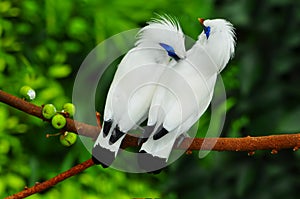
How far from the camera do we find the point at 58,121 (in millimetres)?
472

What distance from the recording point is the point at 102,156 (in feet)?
1.56

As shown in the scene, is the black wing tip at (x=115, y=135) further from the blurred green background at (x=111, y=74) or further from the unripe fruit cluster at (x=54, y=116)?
the blurred green background at (x=111, y=74)

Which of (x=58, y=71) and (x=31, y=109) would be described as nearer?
(x=31, y=109)

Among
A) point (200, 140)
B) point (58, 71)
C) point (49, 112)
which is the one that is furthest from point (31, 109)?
point (58, 71)

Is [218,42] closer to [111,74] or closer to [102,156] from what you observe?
[102,156]

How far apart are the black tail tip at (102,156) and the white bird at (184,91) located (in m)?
0.02

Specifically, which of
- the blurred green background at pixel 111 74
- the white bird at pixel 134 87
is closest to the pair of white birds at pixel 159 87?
the white bird at pixel 134 87

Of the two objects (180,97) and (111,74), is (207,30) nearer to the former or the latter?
(180,97)

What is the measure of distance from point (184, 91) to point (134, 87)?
4 cm

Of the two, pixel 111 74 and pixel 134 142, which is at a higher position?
pixel 134 142

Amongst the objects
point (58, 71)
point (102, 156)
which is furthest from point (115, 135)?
point (58, 71)

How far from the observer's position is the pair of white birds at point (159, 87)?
0.46 metres

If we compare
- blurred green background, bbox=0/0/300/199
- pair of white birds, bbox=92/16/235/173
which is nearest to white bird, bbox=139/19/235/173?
pair of white birds, bbox=92/16/235/173

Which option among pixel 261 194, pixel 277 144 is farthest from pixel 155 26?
pixel 261 194
